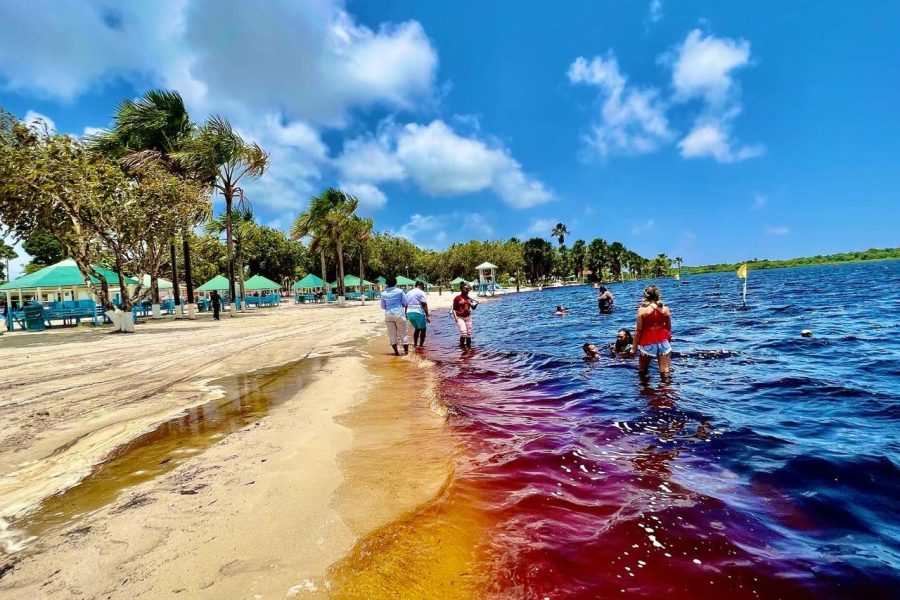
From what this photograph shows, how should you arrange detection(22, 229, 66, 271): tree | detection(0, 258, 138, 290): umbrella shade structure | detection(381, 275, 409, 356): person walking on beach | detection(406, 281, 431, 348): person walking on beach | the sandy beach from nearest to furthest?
the sandy beach, detection(381, 275, 409, 356): person walking on beach, detection(406, 281, 431, 348): person walking on beach, detection(0, 258, 138, 290): umbrella shade structure, detection(22, 229, 66, 271): tree

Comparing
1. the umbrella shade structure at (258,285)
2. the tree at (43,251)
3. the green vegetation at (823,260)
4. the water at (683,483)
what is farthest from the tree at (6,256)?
the green vegetation at (823,260)

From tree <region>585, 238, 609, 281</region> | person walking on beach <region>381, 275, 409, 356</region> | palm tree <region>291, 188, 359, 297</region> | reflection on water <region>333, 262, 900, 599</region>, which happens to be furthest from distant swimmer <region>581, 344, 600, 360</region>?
tree <region>585, 238, 609, 281</region>

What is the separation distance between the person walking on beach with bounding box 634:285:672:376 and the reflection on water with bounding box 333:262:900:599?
41 cm

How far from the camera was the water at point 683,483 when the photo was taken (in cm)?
254

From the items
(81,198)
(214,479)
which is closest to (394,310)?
(214,479)

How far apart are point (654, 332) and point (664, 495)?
15.1 ft

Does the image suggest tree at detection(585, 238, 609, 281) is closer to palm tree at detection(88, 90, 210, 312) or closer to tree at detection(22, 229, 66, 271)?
palm tree at detection(88, 90, 210, 312)

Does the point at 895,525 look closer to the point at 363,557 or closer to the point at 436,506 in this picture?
the point at 436,506

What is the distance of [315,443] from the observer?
452 cm

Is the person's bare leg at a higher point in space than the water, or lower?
higher

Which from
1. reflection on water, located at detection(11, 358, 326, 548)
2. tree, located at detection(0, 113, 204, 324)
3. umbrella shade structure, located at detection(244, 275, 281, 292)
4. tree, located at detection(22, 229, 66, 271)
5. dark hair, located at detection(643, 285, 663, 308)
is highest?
tree, located at detection(22, 229, 66, 271)

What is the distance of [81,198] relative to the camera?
1633 cm

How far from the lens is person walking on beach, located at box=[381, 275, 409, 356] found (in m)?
10.8

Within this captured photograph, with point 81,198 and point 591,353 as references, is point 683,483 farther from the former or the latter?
point 81,198
